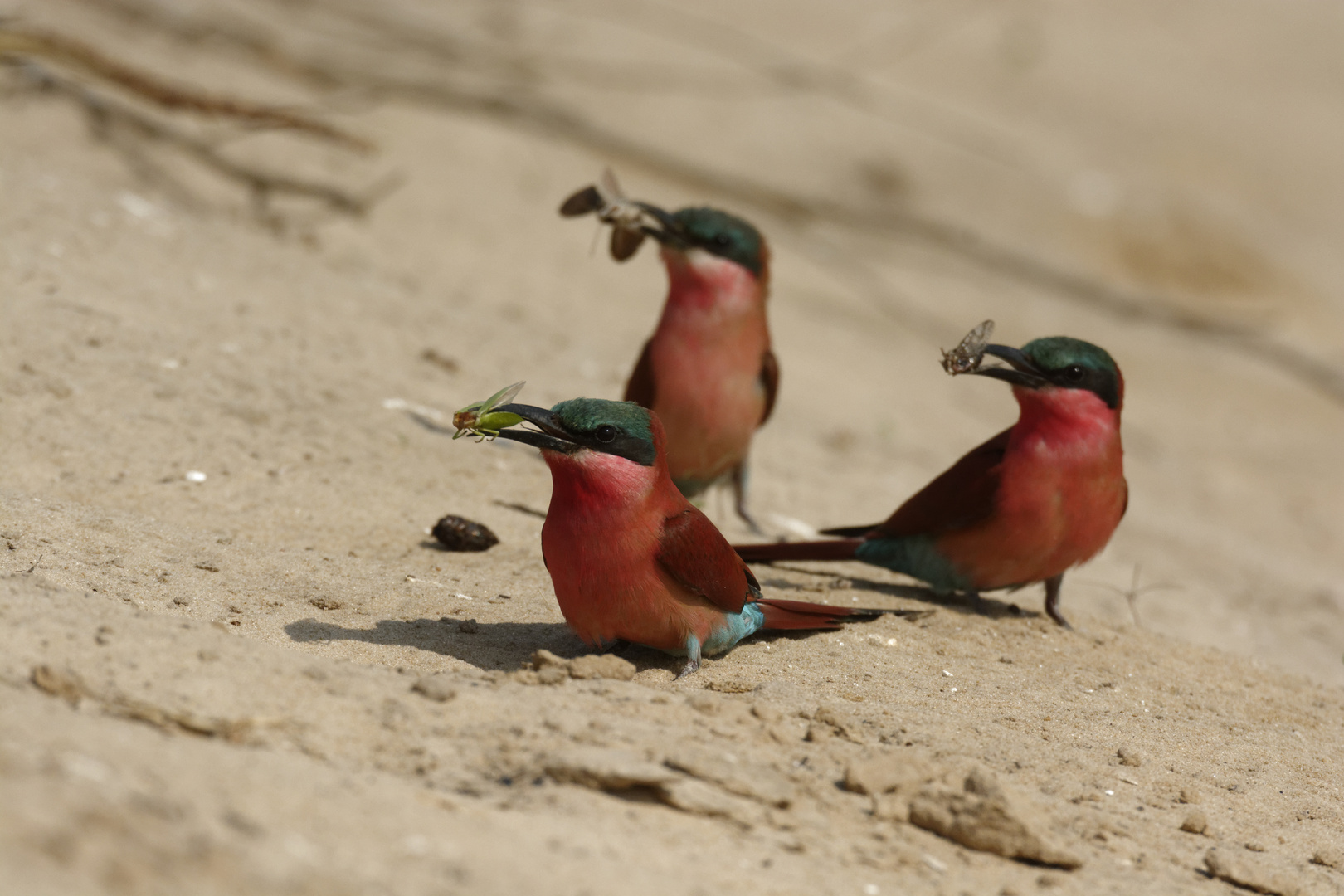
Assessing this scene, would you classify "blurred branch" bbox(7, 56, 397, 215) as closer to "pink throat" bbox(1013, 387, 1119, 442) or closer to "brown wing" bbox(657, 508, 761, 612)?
"pink throat" bbox(1013, 387, 1119, 442)

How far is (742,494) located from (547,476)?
78 centimetres

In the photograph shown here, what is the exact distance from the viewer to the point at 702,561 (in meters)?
3.15

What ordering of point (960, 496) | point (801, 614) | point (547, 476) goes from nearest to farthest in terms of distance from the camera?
point (801, 614) < point (960, 496) < point (547, 476)

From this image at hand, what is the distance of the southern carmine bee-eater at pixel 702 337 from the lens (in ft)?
15.7

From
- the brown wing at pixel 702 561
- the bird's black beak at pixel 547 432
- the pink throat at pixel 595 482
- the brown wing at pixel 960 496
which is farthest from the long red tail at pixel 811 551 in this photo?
the bird's black beak at pixel 547 432

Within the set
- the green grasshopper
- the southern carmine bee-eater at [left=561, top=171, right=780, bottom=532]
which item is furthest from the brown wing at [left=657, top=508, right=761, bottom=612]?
the southern carmine bee-eater at [left=561, top=171, right=780, bottom=532]

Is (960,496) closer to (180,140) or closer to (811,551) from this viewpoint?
(811,551)

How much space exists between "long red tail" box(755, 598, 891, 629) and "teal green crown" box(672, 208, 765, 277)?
1747mm

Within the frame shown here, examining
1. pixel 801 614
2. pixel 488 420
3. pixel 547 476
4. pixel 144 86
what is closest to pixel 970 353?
pixel 801 614

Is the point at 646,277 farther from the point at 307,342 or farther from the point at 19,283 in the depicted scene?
the point at 19,283

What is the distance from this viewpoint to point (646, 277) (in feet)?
29.3

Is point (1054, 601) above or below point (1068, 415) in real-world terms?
below

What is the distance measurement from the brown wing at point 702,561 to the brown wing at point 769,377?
1.79 meters

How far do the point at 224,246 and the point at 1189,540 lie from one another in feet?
16.4
